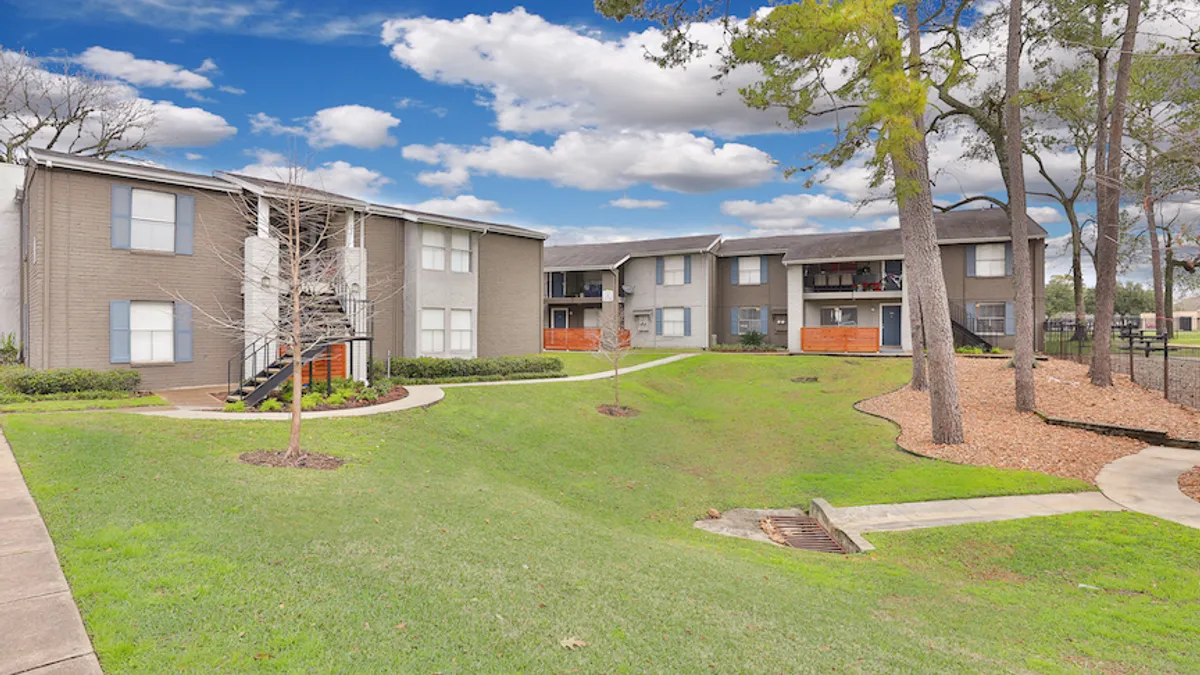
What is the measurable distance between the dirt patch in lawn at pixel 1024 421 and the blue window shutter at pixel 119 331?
20941 mm

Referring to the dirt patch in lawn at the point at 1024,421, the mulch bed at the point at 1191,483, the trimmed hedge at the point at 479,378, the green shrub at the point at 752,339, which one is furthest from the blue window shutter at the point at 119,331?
the green shrub at the point at 752,339

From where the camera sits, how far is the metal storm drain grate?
9797mm

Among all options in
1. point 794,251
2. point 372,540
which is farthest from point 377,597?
point 794,251

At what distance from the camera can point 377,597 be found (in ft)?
17.0

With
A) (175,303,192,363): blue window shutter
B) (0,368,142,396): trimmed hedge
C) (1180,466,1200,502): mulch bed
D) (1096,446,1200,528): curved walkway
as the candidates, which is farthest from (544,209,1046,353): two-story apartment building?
(0,368,142,396): trimmed hedge

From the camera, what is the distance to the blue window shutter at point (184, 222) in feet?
58.5

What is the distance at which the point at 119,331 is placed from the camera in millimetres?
16875

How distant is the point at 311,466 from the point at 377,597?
536 centimetres

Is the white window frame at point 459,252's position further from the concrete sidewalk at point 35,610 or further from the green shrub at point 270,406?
the concrete sidewalk at point 35,610

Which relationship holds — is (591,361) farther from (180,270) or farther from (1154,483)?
(1154,483)

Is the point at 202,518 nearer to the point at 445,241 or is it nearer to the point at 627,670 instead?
the point at 627,670

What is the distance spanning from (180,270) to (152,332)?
6.33 feet

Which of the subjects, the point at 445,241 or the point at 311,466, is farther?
the point at 445,241

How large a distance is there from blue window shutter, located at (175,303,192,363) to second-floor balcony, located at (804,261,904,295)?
30.6 meters
